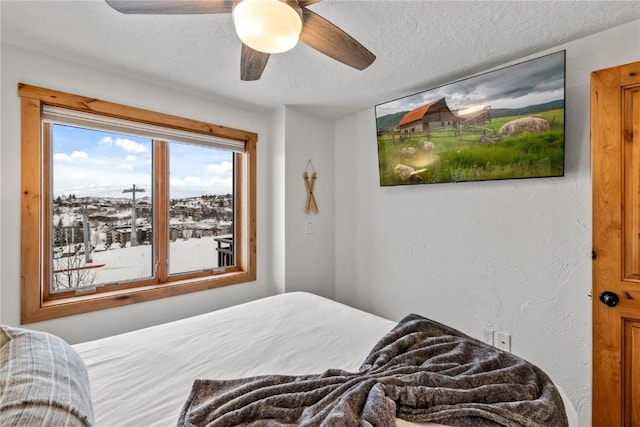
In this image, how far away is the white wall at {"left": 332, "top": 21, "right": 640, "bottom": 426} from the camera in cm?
161

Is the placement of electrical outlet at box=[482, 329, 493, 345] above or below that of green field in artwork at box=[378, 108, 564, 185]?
below

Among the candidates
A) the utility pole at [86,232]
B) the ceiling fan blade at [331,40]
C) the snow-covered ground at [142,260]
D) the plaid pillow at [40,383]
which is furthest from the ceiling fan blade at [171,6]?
the snow-covered ground at [142,260]

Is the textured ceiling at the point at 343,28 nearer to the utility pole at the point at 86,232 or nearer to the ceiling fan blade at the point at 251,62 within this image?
the ceiling fan blade at the point at 251,62

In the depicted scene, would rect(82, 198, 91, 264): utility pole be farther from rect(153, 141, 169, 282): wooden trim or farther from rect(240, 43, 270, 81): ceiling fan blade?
rect(240, 43, 270, 81): ceiling fan blade

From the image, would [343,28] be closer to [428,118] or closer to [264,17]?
[264,17]

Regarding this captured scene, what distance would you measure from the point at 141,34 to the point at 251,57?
26.5 inches

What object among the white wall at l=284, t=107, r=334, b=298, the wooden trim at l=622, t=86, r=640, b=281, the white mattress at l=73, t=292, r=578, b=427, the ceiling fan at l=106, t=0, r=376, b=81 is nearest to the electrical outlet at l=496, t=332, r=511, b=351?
the wooden trim at l=622, t=86, r=640, b=281

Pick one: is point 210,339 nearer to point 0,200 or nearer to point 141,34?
point 0,200

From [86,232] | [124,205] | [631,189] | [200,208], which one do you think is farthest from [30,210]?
[631,189]

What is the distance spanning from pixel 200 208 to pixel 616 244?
8.83 ft

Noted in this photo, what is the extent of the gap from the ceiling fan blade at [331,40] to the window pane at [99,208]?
1637 millimetres

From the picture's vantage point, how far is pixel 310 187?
285 centimetres

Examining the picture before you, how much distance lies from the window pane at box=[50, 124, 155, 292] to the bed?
2.63ft

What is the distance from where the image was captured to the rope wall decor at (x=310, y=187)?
2.82 metres
